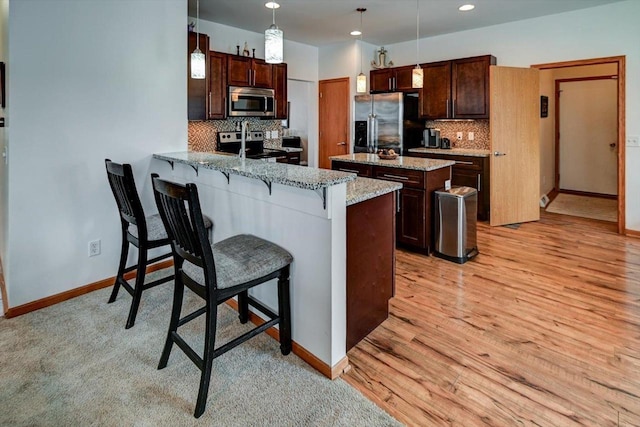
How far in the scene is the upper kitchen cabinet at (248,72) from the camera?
501 centimetres

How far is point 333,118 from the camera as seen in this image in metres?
6.64

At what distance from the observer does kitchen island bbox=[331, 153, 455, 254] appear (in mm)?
3771

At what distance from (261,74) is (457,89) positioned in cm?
283

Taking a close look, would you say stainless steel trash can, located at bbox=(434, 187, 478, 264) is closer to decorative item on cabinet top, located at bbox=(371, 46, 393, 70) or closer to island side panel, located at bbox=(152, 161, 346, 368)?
island side panel, located at bbox=(152, 161, 346, 368)

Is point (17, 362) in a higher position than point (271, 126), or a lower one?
lower

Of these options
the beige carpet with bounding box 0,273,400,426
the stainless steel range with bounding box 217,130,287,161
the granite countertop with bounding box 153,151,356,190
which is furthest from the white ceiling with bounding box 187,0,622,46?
the beige carpet with bounding box 0,273,400,426

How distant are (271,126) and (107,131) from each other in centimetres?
338

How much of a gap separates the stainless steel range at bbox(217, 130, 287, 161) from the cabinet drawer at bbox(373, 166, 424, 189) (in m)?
1.87

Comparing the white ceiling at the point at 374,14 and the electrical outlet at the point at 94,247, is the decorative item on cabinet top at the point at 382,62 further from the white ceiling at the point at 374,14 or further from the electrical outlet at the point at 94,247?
the electrical outlet at the point at 94,247

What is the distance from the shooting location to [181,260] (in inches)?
81.6

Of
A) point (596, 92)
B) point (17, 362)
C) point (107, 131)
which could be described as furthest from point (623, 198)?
point (17, 362)

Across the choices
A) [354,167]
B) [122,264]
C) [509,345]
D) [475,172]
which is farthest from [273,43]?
[475,172]

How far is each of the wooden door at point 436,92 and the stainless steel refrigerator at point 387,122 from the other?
19cm

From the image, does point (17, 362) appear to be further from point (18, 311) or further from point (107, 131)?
point (107, 131)
